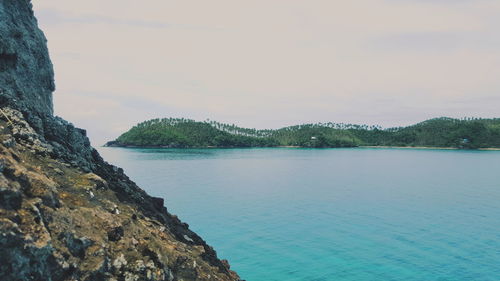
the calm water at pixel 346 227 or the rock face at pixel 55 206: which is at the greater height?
the rock face at pixel 55 206

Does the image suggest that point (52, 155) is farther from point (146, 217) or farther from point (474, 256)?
point (474, 256)

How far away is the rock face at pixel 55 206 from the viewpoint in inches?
302

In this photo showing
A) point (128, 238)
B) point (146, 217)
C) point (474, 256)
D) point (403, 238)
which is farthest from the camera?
point (403, 238)

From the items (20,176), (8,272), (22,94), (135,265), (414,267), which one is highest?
(22,94)

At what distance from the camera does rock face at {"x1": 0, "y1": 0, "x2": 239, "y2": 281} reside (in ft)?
25.2

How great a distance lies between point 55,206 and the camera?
9.23m

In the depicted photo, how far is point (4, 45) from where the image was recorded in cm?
1314

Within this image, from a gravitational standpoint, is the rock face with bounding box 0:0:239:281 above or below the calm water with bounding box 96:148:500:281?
above

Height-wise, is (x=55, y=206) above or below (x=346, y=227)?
above

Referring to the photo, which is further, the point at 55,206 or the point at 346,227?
the point at 346,227

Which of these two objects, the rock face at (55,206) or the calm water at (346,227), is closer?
the rock face at (55,206)

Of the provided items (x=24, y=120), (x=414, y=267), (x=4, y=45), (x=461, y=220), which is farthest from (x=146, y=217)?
(x=461, y=220)

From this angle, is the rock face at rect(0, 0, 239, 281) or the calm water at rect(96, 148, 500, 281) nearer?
the rock face at rect(0, 0, 239, 281)

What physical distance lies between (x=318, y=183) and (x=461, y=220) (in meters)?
41.4
